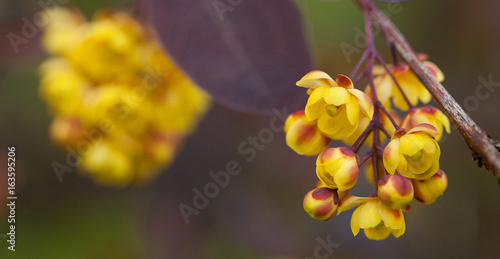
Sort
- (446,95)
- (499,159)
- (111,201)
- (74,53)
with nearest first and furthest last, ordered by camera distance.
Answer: (499,159) < (446,95) < (74,53) < (111,201)

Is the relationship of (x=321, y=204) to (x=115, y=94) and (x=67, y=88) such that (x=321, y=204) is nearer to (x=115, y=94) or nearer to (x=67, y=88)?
(x=115, y=94)

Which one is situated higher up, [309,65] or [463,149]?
[309,65]

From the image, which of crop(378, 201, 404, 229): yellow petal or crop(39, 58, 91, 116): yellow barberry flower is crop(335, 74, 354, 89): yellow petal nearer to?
crop(378, 201, 404, 229): yellow petal

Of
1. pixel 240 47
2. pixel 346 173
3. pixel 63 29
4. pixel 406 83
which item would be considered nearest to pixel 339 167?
pixel 346 173

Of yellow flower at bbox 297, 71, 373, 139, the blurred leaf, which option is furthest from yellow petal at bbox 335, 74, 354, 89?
the blurred leaf

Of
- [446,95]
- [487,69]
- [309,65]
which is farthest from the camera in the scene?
[487,69]

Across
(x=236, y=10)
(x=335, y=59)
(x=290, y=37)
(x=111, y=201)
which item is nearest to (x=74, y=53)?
(x=236, y=10)

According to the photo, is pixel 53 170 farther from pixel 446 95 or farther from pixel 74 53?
pixel 446 95
